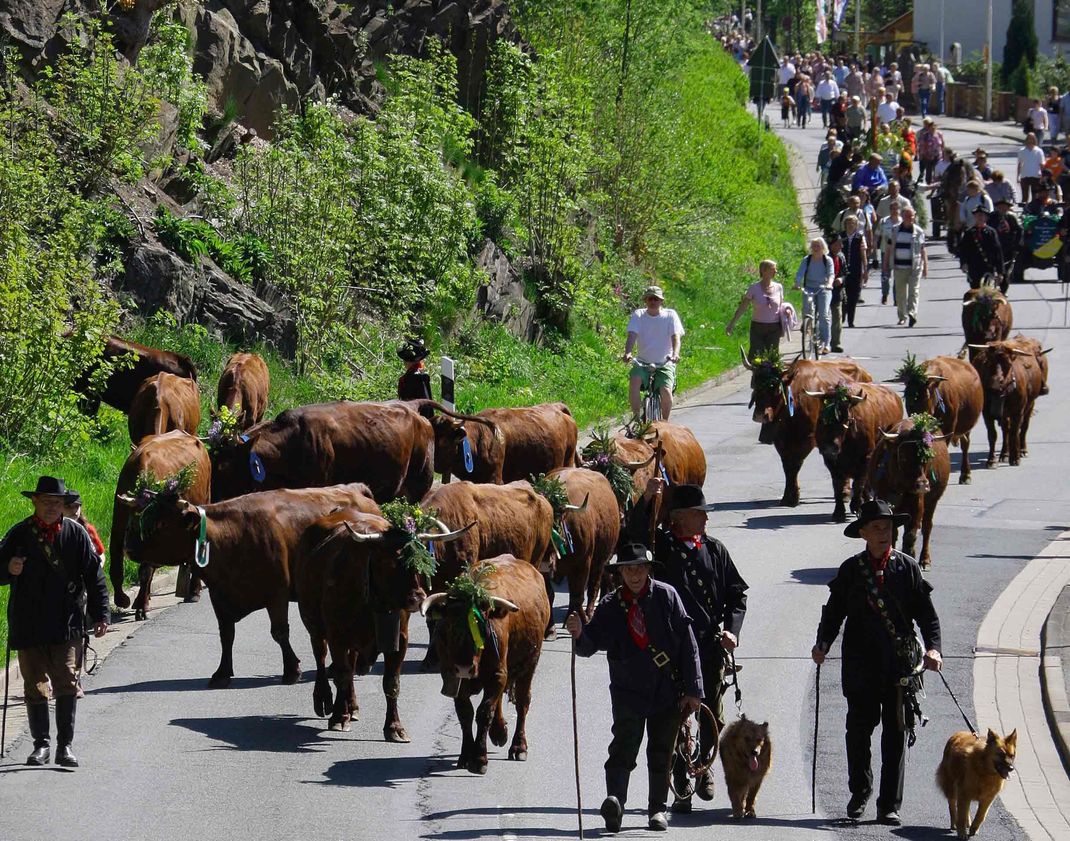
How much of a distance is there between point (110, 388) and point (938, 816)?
13.3 meters

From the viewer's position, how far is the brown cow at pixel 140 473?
1627cm

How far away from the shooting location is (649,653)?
10.5 metres

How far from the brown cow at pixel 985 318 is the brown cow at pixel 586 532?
12386mm

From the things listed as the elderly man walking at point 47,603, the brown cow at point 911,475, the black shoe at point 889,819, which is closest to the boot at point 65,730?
the elderly man walking at point 47,603

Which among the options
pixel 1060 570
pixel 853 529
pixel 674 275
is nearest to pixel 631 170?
pixel 674 275

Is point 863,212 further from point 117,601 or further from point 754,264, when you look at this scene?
point 117,601

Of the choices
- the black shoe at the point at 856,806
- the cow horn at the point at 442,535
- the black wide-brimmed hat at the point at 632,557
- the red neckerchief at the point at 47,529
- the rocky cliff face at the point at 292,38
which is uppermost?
the rocky cliff face at the point at 292,38

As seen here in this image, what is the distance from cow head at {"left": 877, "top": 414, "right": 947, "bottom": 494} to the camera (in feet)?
59.3

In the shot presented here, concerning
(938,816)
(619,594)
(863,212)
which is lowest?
(938,816)

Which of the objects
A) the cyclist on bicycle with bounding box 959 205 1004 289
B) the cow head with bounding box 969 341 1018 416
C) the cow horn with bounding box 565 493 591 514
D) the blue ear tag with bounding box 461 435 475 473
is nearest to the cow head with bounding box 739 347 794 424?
the cow head with bounding box 969 341 1018 416

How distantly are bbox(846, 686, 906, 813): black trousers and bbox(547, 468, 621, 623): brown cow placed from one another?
170 inches

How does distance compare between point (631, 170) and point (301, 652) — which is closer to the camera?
point (301, 652)

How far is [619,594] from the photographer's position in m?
10.6

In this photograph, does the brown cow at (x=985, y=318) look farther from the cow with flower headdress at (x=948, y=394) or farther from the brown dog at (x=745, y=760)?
the brown dog at (x=745, y=760)
